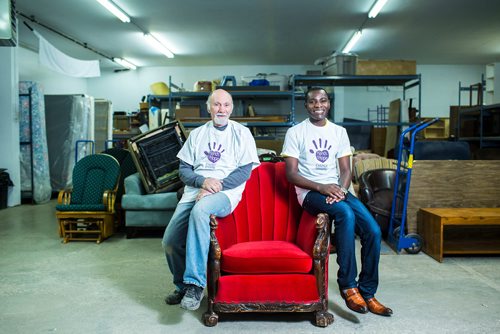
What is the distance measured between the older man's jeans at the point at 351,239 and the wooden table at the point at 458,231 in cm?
168

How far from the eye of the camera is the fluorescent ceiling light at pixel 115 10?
8330mm

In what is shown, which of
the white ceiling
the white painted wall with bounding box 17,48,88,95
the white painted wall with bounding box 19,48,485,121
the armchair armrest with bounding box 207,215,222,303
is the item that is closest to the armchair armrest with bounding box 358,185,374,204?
the armchair armrest with bounding box 207,215,222,303

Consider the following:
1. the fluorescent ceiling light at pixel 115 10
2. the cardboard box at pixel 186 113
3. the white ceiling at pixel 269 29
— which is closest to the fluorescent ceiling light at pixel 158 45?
the white ceiling at pixel 269 29


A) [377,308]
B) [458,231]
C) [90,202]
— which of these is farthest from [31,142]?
[377,308]

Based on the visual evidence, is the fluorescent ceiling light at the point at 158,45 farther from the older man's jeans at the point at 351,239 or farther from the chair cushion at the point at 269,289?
the chair cushion at the point at 269,289

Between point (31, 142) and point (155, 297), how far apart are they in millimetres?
6606

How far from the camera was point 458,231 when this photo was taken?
471cm

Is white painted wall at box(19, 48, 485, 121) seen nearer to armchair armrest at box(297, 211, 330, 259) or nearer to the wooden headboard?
the wooden headboard

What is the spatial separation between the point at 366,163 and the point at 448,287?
291 centimetres

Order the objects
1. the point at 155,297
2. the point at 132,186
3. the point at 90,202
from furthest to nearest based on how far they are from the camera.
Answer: the point at 90,202 → the point at 132,186 → the point at 155,297

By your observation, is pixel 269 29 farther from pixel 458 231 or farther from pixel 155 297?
pixel 155 297

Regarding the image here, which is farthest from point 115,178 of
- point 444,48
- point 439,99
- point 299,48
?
point 439,99

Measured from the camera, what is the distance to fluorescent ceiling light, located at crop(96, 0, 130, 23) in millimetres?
8330

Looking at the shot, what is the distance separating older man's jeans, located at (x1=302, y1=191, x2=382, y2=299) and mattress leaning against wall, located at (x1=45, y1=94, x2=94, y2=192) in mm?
7839
